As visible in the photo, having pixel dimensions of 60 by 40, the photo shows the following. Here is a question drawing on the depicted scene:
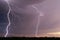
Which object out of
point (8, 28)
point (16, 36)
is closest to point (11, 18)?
point (8, 28)

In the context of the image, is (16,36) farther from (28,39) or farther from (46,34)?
(46,34)

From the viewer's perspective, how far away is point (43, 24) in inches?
62.3

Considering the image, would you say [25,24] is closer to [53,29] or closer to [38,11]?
[38,11]

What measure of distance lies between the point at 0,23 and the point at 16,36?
0.88 ft

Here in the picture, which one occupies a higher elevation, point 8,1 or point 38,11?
point 8,1

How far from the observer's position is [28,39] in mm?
1434

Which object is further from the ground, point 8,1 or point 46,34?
point 8,1

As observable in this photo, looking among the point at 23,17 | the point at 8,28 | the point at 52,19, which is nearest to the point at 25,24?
the point at 23,17

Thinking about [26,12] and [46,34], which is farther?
[26,12]

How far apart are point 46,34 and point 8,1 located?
0.57 metres

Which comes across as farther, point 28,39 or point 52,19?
point 52,19

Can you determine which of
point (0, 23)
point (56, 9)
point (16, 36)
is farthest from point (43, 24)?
point (0, 23)

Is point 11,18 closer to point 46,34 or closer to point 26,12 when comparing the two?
point 26,12

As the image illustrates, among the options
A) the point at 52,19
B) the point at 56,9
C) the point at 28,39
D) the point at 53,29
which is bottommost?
the point at 28,39
